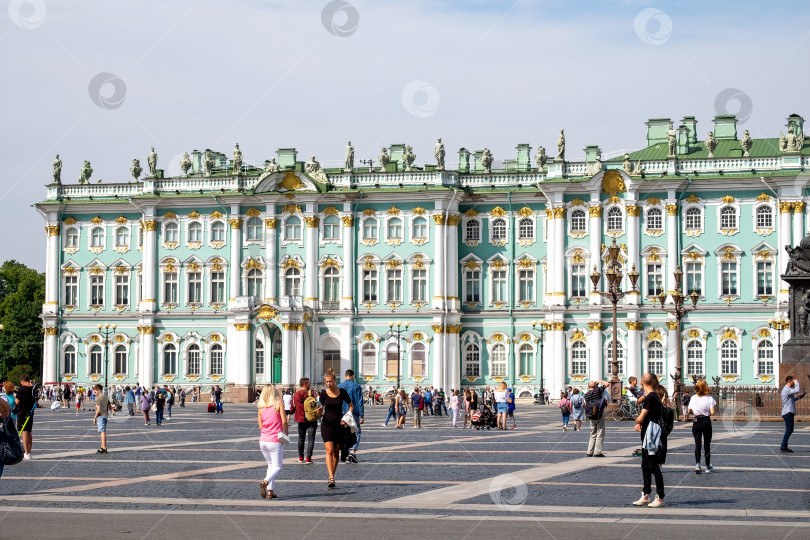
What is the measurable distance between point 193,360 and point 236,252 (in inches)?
310

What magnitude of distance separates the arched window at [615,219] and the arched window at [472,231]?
28.0ft

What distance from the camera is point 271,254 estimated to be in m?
86.1

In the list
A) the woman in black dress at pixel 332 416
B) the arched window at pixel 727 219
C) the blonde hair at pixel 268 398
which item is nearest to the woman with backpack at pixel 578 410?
the woman in black dress at pixel 332 416

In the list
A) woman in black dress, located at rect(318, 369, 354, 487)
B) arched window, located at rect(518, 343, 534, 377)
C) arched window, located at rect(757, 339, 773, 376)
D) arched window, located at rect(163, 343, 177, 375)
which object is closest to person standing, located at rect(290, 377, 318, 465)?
woman in black dress, located at rect(318, 369, 354, 487)

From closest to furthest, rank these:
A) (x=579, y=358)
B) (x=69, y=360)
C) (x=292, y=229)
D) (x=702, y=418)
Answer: (x=702, y=418) → (x=579, y=358) → (x=292, y=229) → (x=69, y=360)

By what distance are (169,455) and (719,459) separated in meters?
12.3

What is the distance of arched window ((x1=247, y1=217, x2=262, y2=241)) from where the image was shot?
87.2 m

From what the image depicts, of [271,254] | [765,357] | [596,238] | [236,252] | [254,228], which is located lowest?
[765,357]

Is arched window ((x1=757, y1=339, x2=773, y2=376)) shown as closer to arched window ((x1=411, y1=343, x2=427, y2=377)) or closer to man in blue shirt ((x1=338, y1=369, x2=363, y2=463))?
arched window ((x1=411, y1=343, x2=427, y2=377))

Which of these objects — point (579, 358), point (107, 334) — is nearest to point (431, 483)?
point (579, 358)

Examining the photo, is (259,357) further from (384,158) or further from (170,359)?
(384,158)

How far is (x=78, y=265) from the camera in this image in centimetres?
9069

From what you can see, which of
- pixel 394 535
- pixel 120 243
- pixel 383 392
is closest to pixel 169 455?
pixel 394 535

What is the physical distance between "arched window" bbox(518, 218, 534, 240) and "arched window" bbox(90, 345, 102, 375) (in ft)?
96.7
